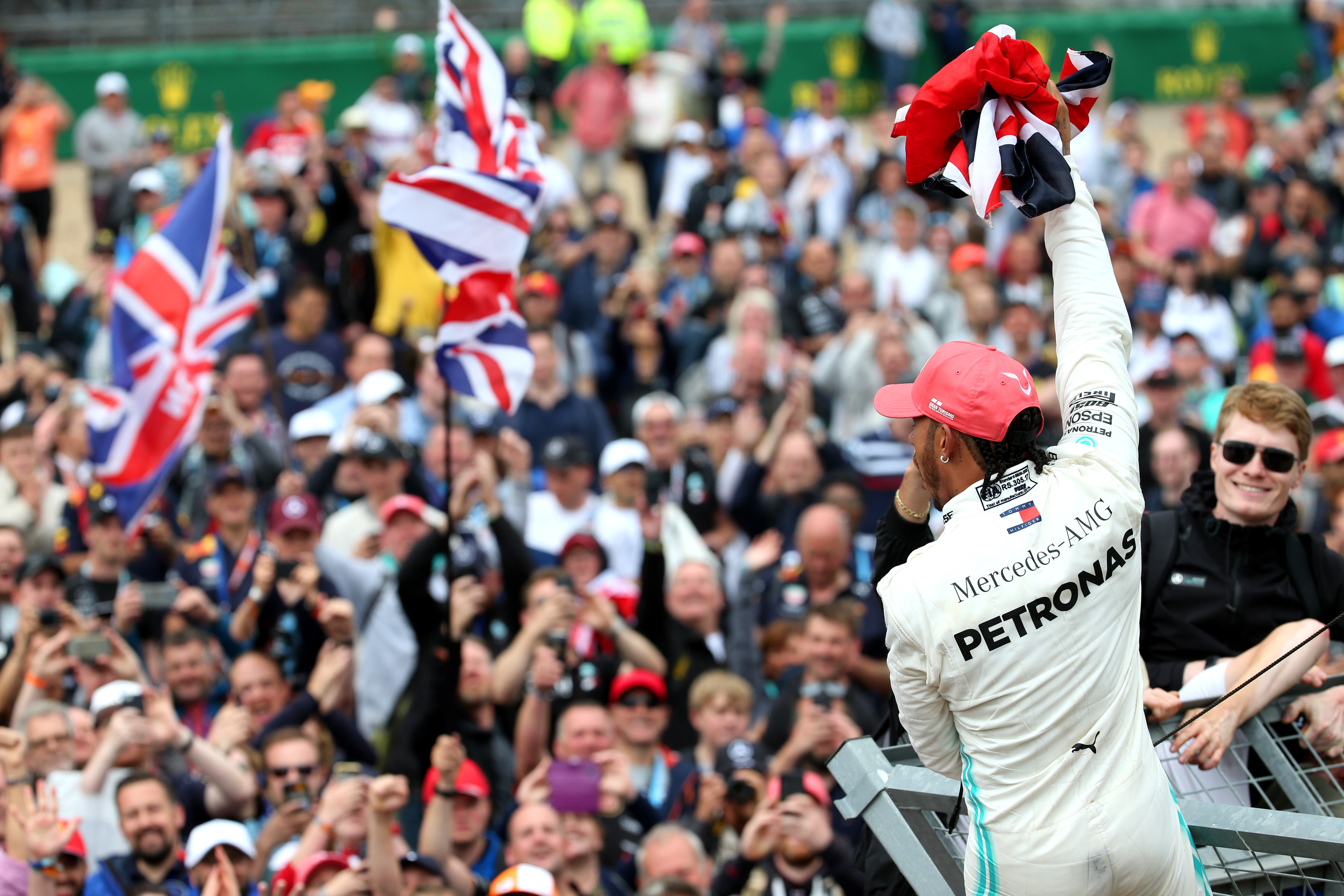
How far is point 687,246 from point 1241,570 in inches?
353

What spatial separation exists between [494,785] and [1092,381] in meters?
4.55

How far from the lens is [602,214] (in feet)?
45.8

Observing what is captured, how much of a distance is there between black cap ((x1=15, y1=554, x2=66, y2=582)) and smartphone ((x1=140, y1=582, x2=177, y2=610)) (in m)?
0.43

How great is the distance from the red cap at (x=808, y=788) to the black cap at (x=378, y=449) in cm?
327

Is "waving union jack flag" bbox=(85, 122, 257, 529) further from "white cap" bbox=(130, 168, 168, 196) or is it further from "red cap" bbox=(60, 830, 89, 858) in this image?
"white cap" bbox=(130, 168, 168, 196)

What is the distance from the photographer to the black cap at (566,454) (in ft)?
30.8

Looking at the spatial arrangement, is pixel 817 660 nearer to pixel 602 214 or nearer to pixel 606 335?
pixel 606 335

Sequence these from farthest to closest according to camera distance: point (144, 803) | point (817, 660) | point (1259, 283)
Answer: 1. point (1259, 283)
2. point (817, 660)
3. point (144, 803)

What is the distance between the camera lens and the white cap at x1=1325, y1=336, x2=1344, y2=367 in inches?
391

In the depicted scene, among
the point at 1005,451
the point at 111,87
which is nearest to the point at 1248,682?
the point at 1005,451

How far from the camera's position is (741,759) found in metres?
6.66

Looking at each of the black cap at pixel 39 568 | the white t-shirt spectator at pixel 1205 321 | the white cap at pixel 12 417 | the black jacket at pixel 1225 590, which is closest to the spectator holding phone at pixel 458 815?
the black cap at pixel 39 568

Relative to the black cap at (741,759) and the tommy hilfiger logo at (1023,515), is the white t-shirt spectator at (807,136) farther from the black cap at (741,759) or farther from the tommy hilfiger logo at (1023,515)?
the tommy hilfiger logo at (1023,515)

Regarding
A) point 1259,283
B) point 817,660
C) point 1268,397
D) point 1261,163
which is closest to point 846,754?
point 1268,397
